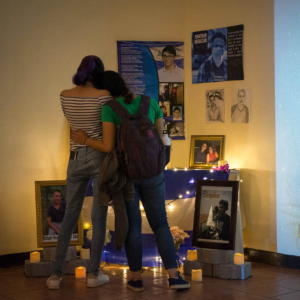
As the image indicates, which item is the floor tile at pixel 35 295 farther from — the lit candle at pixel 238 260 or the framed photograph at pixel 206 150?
the framed photograph at pixel 206 150

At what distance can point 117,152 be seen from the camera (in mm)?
2760

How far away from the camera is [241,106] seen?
4.00m

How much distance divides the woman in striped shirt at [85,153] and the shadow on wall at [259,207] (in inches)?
56.3

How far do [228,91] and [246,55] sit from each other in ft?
1.06

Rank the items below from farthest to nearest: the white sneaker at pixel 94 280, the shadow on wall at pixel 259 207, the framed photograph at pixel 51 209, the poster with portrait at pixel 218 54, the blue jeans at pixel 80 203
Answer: the poster with portrait at pixel 218 54 < the shadow on wall at pixel 259 207 < the framed photograph at pixel 51 209 < the white sneaker at pixel 94 280 < the blue jeans at pixel 80 203

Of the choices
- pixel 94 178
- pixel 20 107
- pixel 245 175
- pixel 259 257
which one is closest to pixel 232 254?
pixel 259 257

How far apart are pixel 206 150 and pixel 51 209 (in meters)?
1.38

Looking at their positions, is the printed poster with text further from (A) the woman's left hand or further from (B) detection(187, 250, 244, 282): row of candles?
(A) the woman's left hand

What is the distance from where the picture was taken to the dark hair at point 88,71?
2883mm

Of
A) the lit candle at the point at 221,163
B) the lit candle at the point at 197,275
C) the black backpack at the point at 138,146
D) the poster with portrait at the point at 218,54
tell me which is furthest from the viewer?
the poster with portrait at the point at 218,54

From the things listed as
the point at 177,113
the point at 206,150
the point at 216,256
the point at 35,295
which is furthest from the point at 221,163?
the point at 35,295

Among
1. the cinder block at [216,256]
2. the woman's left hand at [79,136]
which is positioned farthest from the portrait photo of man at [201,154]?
the woman's left hand at [79,136]

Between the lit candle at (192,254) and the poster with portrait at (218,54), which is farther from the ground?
the poster with portrait at (218,54)

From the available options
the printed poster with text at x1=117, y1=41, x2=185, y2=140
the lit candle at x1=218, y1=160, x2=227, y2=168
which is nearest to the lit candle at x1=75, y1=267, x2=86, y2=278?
the lit candle at x1=218, y1=160, x2=227, y2=168
